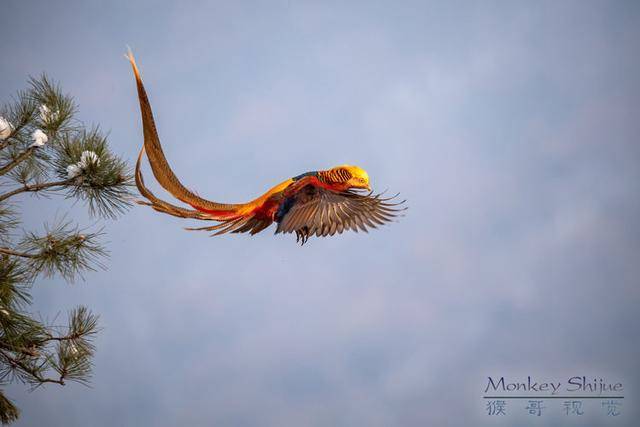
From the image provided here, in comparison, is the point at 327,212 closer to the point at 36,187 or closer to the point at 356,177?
the point at 356,177

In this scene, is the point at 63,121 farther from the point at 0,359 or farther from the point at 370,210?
the point at 370,210

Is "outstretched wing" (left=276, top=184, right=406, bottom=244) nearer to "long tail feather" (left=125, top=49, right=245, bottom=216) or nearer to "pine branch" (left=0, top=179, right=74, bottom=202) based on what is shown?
"long tail feather" (left=125, top=49, right=245, bottom=216)

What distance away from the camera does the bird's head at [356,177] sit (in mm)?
2350

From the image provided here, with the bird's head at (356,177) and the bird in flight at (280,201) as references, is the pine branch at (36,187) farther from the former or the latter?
the bird's head at (356,177)

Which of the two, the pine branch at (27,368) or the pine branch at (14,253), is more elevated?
the pine branch at (14,253)

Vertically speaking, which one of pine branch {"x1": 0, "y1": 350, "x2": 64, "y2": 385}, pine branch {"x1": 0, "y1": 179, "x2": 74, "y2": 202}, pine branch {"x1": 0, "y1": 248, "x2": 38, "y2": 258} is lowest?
pine branch {"x1": 0, "y1": 350, "x2": 64, "y2": 385}

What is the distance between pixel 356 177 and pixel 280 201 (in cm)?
27

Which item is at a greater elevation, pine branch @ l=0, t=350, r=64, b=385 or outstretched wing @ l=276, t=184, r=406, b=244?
outstretched wing @ l=276, t=184, r=406, b=244

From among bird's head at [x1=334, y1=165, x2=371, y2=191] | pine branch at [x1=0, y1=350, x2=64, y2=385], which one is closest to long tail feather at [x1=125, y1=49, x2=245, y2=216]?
bird's head at [x1=334, y1=165, x2=371, y2=191]

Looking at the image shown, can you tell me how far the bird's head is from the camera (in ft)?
7.71

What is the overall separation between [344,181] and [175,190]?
562 millimetres

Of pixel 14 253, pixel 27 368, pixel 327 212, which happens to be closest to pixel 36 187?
pixel 14 253

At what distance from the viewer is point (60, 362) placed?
2.54 m

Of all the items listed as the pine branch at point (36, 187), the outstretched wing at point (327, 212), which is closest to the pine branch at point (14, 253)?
the pine branch at point (36, 187)
